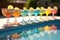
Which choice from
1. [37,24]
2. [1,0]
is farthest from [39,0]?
[37,24]

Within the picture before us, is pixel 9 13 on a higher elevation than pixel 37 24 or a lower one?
higher

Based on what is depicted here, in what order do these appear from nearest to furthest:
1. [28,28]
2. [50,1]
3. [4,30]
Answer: [4,30] < [28,28] < [50,1]

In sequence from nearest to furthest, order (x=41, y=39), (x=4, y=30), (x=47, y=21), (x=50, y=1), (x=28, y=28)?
(x=41, y=39)
(x=4, y=30)
(x=28, y=28)
(x=47, y=21)
(x=50, y=1)

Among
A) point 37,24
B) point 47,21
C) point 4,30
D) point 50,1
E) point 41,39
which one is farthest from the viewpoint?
point 50,1

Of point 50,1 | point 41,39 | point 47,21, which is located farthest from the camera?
point 50,1

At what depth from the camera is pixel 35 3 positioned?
40.8ft

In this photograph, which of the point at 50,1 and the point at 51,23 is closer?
the point at 51,23

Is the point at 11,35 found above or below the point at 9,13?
below

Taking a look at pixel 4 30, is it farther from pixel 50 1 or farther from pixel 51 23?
pixel 50 1

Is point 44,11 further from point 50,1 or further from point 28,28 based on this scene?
point 50,1

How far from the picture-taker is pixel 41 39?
5.39m

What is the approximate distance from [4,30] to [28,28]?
138 centimetres

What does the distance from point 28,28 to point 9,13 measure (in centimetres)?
94

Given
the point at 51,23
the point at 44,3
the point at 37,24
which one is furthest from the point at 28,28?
the point at 44,3
